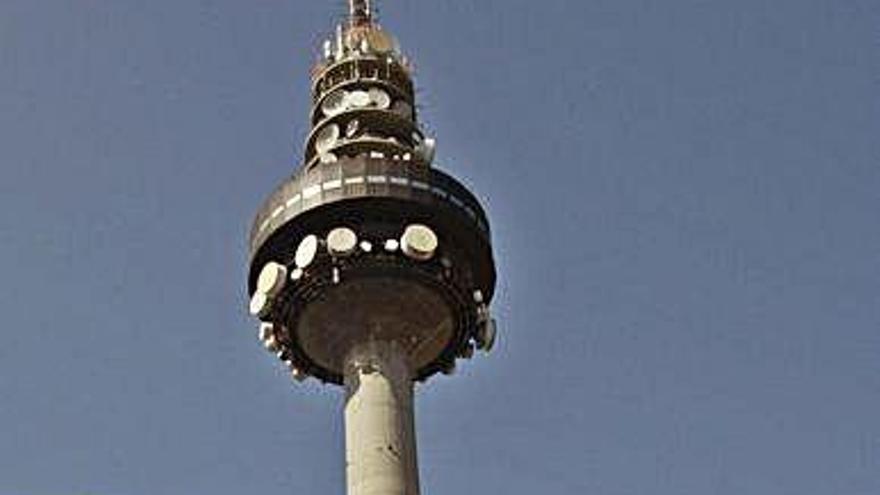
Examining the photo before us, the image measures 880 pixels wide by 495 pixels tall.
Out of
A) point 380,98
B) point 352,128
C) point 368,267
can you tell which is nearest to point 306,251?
point 368,267

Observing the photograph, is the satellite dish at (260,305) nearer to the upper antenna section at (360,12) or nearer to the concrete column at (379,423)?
the concrete column at (379,423)

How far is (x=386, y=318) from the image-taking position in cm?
7169

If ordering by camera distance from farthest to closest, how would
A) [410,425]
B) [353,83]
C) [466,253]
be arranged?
[353,83], [466,253], [410,425]

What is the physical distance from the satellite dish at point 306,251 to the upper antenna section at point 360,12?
1706cm

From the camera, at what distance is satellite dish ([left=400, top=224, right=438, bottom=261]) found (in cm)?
7119

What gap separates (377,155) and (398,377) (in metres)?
11.0

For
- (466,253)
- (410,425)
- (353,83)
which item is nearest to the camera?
(410,425)

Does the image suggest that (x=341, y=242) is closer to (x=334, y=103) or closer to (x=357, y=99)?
(x=357, y=99)

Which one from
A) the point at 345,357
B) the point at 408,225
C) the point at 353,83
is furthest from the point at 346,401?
the point at 353,83

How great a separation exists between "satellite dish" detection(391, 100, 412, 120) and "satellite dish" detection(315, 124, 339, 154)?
3.06 m

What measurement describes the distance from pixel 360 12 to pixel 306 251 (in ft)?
63.7

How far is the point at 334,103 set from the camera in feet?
265

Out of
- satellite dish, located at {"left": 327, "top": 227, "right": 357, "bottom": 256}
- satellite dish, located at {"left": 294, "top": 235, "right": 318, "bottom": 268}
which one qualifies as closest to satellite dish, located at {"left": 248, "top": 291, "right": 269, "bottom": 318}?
satellite dish, located at {"left": 294, "top": 235, "right": 318, "bottom": 268}

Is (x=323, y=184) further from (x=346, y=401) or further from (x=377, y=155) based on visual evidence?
(x=346, y=401)
